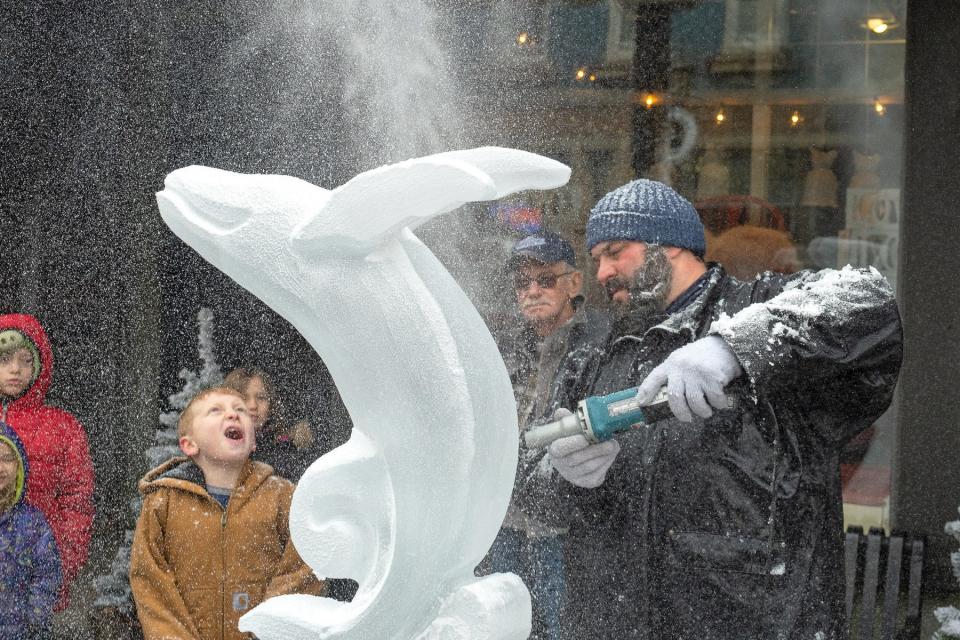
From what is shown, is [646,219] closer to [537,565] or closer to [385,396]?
[385,396]

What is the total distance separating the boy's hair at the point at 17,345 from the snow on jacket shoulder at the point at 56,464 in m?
0.02

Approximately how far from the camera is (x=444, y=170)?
1.94 m

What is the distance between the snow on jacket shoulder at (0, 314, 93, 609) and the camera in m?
4.16

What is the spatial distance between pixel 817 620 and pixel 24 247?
14.8 feet

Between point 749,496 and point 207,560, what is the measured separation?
175cm

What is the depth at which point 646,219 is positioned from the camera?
122 inches

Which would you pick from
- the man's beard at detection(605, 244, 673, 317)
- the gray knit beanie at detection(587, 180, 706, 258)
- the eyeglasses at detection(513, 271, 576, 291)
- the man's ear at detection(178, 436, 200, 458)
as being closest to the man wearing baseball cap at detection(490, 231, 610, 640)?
the eyeglasses at detection(513, 271, 576, 291)

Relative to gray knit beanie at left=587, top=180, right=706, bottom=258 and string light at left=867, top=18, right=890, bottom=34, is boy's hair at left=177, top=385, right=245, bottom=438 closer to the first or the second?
gray knit beanie at left=587, top=180, right=706, bottom=258

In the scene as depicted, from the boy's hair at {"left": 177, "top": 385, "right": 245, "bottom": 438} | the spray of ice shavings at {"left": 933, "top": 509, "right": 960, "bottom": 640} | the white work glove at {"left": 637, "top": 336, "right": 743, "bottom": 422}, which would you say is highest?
the white work glove at {"left": 637, "top": 336, "right": 743, "bottom": 422}

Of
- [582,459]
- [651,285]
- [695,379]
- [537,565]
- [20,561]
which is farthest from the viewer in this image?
[20,561]

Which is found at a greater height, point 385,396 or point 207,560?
point 385,396

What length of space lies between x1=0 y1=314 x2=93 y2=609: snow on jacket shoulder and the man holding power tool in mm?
1969

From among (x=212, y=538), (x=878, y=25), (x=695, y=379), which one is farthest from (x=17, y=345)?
(x=878, y=25)

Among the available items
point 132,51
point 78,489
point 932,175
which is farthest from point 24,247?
point 932,175
